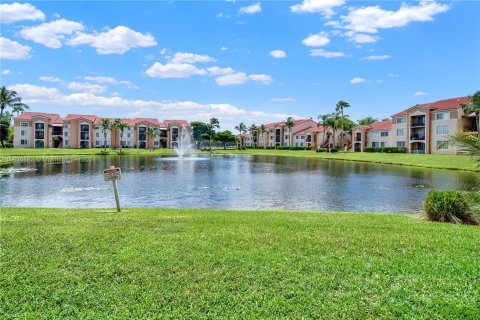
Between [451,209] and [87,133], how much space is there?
4439 inches

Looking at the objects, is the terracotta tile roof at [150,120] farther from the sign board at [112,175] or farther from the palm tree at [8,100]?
the sign board at [112,175]

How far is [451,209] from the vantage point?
1123 centimetres

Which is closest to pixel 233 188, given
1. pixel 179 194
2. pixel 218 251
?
pixel 179 194

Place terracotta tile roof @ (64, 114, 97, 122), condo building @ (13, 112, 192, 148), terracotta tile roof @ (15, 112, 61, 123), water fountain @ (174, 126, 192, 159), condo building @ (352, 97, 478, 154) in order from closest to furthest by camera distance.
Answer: condo building @ (352, 97, 478, 154) → terracotta tile roof @ (15, 112, 61, 123) → condo building @ (13, 112, 192, 148) → terracotta tile roof @ (64, 114, 97, 122) → water fountain @ (174, 126, 192, 159)

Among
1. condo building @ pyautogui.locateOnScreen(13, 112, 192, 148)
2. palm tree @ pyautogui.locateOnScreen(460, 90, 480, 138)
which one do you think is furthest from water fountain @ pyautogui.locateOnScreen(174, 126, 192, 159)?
palm tree @ pyautogui.locateOnScreen(460, 90, 480, 138)

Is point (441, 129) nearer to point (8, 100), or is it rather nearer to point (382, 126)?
point (382, 126)

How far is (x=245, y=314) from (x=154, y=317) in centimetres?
116

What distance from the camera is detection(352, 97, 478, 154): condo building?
65750 mm

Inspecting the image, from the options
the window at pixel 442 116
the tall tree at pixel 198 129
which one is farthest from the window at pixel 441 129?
the tall tree at pixel 198 129

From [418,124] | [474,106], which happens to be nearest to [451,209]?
[474,106]

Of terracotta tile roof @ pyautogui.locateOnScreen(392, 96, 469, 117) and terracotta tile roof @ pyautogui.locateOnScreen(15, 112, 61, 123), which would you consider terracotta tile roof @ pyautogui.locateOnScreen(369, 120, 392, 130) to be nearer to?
terracotta tile roof @ pyautogui.locateOnScreen(392, 96, 469, 117)

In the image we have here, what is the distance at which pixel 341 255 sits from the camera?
6.61 meters

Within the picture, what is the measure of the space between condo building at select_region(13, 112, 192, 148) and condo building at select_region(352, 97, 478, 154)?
6752cm

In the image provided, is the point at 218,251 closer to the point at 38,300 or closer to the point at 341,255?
the point at 341,255
